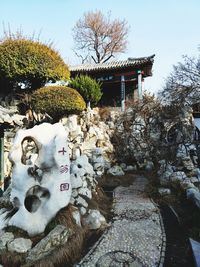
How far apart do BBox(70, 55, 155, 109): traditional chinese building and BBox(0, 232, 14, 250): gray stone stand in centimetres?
1131

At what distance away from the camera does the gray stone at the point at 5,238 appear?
3691 millimetres

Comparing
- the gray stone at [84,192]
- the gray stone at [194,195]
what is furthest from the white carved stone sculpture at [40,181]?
the gray stone at [194,195]

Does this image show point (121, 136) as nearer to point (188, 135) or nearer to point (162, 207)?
point (188, 135)

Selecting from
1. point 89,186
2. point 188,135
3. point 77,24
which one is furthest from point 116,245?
point 77,24

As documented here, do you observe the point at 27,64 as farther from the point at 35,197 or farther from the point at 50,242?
the point at 50,242

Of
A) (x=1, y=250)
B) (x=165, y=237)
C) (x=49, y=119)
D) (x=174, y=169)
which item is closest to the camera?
(x=1, y=250)

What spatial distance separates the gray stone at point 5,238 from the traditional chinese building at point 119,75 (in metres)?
11.3

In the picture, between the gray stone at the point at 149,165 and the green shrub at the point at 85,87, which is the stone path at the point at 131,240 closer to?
the gray stone at the point at 149,165

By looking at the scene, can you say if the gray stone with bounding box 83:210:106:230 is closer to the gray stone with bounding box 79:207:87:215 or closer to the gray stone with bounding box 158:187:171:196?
the gray stone with bounding box 79:207:87:215

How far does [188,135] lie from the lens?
8852 mm

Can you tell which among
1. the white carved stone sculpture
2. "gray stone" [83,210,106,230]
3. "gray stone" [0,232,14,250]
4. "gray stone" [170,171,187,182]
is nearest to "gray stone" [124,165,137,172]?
"gray stone" [170,171,187,182]

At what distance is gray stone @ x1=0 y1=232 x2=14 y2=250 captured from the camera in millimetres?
3691

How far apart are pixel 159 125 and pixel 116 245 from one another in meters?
6.29

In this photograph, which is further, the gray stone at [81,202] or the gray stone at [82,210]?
the gray stone at [81,202]
